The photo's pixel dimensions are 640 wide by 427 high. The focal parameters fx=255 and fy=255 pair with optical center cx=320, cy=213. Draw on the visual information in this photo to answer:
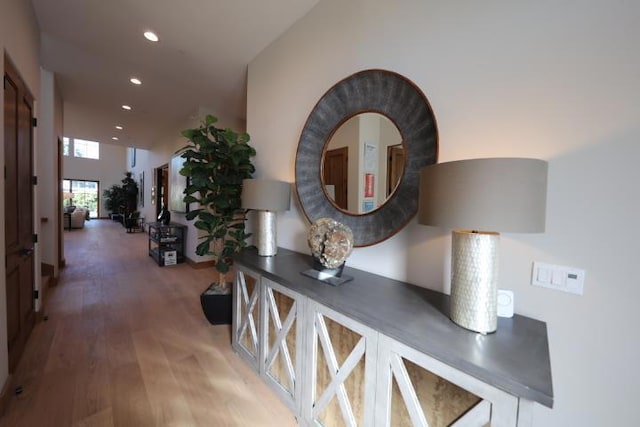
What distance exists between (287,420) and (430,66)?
2.23 metres

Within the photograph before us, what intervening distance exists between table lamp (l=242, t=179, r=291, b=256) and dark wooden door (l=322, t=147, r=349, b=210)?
37 cm

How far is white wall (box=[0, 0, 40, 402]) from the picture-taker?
158 cm

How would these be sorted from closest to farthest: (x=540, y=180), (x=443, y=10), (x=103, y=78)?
(x=540, y=180), (x=443, y=10), (x=103, y=78)

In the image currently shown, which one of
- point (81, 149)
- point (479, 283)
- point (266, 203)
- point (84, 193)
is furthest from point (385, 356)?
point (84, 193)

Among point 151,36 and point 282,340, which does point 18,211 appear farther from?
point 282,340

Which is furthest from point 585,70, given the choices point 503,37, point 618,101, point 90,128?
point 90,128

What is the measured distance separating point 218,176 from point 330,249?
1.53 meters

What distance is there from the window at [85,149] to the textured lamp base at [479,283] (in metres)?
16.1

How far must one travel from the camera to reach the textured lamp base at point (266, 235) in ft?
6.79

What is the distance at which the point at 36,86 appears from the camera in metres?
2.55

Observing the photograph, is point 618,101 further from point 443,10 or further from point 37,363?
point 37,363

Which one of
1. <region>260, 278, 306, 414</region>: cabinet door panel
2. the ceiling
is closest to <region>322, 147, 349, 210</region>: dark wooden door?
<region>260, 278, 306, 414</region>: cabinet door panel

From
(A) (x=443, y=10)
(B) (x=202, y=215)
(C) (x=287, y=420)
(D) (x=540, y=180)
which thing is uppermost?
(A) (x=443, y=10)

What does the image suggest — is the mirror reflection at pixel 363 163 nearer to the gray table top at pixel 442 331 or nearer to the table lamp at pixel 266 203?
the table lamp at pixel 266 203
